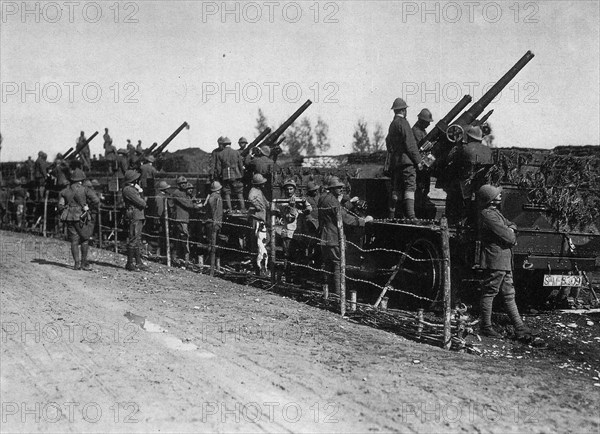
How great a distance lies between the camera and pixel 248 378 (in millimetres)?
5910

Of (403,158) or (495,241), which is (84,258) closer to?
(403,158)

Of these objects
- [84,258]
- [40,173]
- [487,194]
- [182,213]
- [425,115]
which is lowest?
[84,258]

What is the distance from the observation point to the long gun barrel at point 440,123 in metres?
10.2

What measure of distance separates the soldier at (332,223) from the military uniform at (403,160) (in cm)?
66

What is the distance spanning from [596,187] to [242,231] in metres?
7.09

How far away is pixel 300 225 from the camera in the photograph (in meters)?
11.1

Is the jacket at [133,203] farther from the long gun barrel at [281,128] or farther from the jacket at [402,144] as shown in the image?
the jacket at [402,144]

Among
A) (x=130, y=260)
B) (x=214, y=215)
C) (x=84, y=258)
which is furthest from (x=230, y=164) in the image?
(x=84, y=258)

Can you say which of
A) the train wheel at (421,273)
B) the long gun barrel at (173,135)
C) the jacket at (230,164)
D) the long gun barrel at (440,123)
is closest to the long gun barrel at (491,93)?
the long gun barrel at (440,123)

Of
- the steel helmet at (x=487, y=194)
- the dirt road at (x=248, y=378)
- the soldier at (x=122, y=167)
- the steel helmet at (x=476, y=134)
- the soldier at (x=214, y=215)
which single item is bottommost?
the dirt road at (x=248, y=378)

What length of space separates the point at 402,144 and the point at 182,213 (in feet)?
20.6

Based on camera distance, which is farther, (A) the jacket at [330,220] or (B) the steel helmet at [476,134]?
(A) the jacket at [330,220]

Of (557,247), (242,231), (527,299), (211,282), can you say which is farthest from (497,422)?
(242,231)

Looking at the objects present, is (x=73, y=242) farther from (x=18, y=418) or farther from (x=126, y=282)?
(x=18, y=418)
